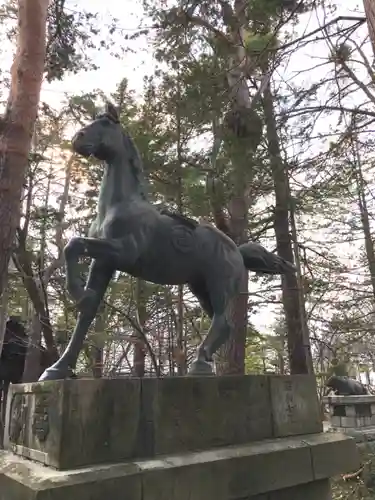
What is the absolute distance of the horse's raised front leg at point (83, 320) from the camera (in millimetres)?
2996

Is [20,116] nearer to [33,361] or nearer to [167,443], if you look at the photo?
[167,443]

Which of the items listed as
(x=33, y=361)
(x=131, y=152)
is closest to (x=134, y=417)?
(x=131, y=152)

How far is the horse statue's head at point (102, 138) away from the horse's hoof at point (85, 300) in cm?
104

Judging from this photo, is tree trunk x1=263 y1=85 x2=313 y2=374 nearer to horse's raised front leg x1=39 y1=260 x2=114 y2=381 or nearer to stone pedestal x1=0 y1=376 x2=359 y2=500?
stone pedestal x1=0 y1=376 x2=359 y2=500

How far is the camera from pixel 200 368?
3.51m

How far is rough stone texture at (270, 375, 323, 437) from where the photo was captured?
3.62 m

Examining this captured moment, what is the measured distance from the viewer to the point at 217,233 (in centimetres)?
380

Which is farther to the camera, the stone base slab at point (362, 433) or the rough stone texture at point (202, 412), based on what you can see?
the stone base slab at point (362, 433)

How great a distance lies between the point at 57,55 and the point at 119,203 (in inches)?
265

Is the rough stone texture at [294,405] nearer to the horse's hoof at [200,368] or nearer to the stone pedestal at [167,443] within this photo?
the stone pedestal at [167,443]

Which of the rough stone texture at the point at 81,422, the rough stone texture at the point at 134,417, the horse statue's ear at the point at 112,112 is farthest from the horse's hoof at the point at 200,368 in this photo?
the horse statue's ear at the point at 112,112

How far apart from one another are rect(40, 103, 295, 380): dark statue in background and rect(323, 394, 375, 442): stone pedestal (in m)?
8.14

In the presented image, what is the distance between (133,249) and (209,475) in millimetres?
1571

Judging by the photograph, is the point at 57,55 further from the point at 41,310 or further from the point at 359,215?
the point at 359,215
